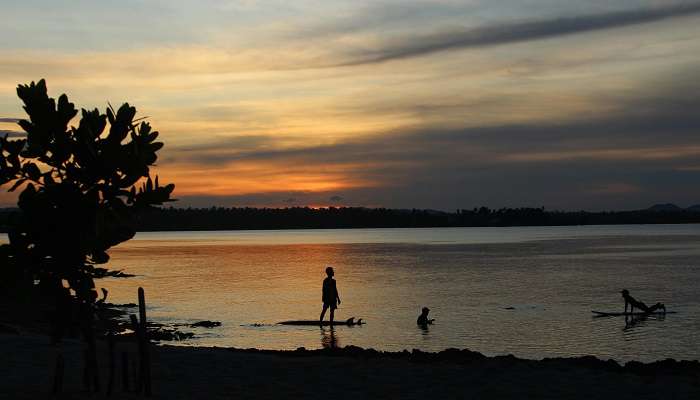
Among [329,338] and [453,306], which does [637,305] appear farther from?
[329,338]

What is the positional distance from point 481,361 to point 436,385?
353 centimetres

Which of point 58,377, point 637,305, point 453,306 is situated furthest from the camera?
point 453,306

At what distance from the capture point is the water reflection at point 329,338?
3333 cm

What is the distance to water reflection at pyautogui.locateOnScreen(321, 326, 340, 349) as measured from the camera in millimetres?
33331

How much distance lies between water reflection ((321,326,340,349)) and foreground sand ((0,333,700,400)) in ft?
40.7

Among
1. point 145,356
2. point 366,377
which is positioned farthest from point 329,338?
point 145,356

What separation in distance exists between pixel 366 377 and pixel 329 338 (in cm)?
1838

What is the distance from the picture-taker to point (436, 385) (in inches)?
645

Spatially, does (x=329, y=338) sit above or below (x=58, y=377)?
below

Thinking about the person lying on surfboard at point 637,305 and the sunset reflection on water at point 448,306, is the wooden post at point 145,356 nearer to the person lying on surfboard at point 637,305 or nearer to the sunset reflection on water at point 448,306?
the sunset reflection on water at point 448,306

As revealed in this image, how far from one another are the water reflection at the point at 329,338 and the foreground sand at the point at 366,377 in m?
12.4

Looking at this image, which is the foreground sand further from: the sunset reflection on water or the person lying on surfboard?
the person lying on surfboard

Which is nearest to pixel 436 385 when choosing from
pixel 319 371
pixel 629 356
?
pixel 319 371

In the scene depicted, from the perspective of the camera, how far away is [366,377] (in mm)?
17234
